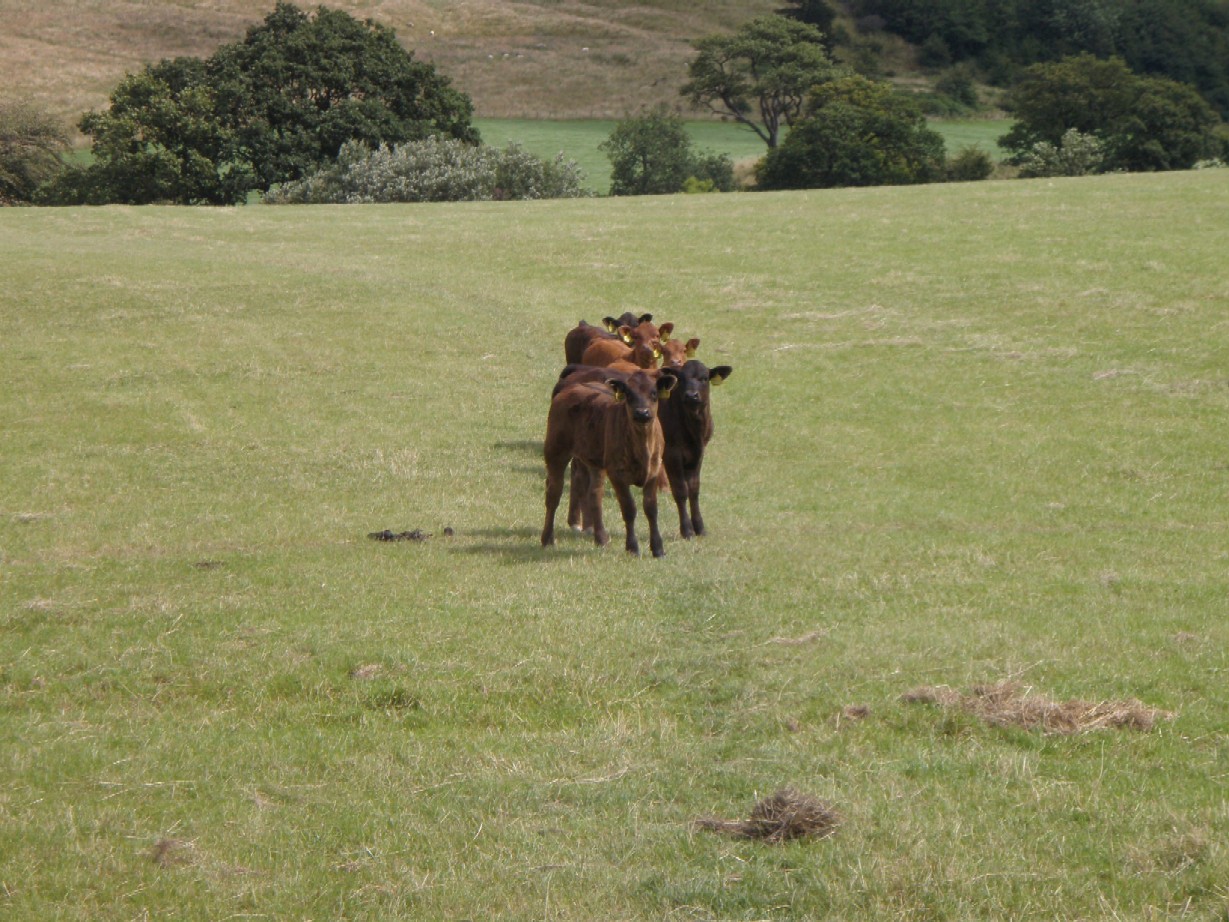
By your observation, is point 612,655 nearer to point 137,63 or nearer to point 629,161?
point 629,161

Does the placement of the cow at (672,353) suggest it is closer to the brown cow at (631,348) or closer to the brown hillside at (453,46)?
the brown cow at (631,348)

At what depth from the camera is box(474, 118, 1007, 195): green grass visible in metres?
80.2

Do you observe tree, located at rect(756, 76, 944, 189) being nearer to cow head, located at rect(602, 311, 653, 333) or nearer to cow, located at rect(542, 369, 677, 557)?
cow head, located at rect(602, 311, 653, 333)

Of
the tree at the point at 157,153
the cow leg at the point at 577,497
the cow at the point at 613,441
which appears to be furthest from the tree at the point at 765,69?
the cow at the point at 613,441

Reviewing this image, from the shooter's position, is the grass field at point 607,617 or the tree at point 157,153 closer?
the grass field at point 607,617

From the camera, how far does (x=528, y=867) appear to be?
658 cm

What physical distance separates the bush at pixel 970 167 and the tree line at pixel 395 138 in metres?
0.10

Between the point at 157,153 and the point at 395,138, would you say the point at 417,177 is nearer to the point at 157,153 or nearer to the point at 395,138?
the point at 395,138

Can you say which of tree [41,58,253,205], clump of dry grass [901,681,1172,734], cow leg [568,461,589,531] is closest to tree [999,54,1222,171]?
tree [41,58,253,205]

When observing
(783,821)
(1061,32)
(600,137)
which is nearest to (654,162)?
(600,137)

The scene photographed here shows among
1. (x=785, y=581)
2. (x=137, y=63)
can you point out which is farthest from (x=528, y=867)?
(x=137, y=63)

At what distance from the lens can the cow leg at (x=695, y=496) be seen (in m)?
14.5

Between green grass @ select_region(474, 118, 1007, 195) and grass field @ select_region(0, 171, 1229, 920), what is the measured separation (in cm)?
5185

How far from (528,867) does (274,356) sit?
68.4 ft
